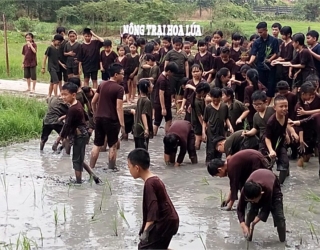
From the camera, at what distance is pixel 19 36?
114 feet

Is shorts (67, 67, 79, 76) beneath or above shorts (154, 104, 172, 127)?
above

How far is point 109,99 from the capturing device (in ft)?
30.6

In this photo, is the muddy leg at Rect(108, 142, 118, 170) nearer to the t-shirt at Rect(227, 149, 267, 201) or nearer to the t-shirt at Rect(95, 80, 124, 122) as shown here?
the t-shirt at Rect(95, 80, 124, 122)

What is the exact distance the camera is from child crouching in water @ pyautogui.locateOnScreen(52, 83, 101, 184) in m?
8.46

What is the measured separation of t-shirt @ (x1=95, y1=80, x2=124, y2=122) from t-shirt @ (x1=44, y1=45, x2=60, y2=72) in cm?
567

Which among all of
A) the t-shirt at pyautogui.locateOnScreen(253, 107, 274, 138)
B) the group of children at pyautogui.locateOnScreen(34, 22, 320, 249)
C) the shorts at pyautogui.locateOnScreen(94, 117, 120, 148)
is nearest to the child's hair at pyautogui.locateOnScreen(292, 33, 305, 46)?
the group of children at pyautogui.locateOnScreen(34, 22, 320, 249)

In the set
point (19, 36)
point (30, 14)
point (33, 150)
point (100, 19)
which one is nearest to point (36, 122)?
point (33, 150)

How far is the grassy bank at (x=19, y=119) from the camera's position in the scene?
38.9ft

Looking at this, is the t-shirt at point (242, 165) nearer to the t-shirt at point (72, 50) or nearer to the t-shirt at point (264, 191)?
the t-shirt at point (264, 191)

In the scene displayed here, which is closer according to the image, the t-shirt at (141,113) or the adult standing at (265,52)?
the t-shirt at (141,113)

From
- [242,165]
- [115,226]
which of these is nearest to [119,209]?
[115,226]

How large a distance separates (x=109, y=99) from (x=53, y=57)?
5.82 m

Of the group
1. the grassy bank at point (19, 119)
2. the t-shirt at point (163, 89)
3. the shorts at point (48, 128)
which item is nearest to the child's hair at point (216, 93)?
the t-shirt at point (163, 89)

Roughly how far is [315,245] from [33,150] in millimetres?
6046
